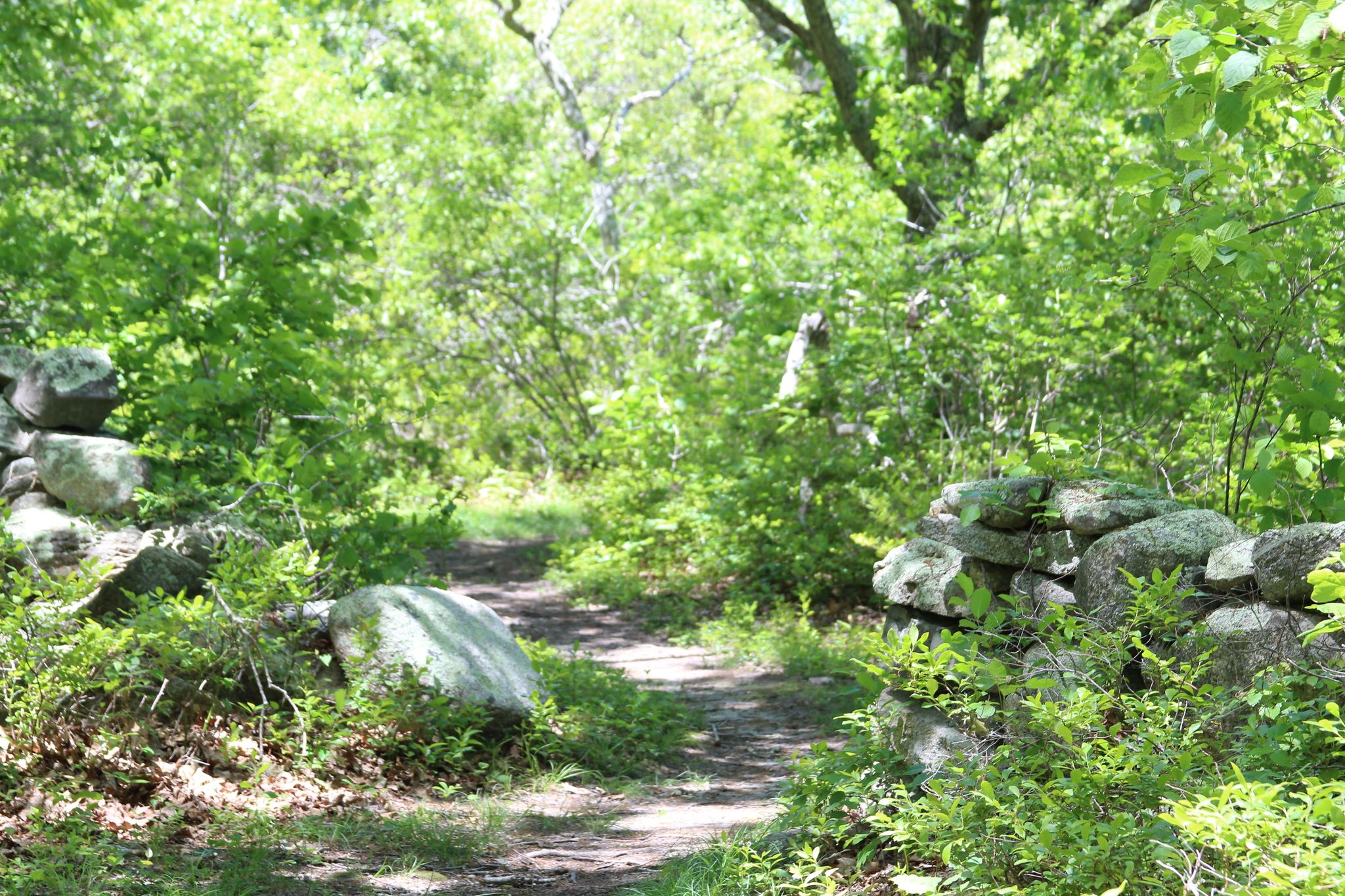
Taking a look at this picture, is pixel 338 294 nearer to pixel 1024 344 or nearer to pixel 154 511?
pixel 154 511

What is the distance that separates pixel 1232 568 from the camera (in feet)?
11.1

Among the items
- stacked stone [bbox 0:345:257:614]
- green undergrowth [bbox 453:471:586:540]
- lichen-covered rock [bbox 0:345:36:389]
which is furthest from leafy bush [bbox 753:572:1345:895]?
green undergrowth [bbox 453:471:586:540]

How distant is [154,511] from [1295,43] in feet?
16.1

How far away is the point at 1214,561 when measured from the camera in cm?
346

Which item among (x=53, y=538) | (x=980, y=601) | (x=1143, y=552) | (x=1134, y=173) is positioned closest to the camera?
(x=1134, y=173)

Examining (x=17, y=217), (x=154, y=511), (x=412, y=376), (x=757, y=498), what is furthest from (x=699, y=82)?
(x=154, y=511)

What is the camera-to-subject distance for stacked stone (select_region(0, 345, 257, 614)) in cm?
501

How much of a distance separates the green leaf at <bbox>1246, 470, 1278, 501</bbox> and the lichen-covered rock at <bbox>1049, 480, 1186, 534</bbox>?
14.8 inches

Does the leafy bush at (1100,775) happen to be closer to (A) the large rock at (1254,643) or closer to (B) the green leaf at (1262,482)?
(A) the large rock at (1254,643)

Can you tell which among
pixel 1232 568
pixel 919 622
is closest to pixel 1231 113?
pixel 1232 568

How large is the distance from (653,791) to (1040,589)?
2.06 metres

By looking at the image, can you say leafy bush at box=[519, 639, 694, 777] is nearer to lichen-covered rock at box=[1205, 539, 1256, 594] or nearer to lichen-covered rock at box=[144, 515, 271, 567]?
lichen-covered rock at box=[144, 515, 271, 567]

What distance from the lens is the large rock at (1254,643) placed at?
10.2 ft

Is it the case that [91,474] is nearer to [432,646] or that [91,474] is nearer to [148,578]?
[148,578]
